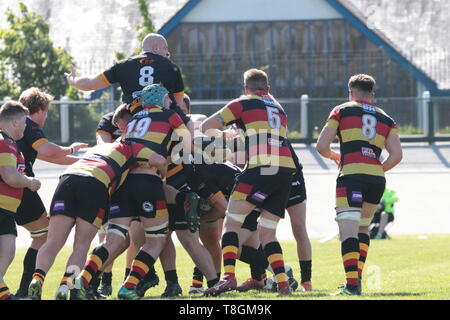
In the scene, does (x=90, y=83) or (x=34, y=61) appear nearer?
(x=90, y=83)

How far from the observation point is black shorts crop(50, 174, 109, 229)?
9.26 metres

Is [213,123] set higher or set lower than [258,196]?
higher

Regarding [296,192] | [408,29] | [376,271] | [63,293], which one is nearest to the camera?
[63,293]

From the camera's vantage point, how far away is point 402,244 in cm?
1772

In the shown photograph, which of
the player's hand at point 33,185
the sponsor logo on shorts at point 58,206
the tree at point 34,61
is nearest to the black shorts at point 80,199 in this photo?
the sponsor logo on shorts at point 58,206

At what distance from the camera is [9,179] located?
9359 millimetres

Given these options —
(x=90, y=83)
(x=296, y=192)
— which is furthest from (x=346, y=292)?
(x=90, y=83)

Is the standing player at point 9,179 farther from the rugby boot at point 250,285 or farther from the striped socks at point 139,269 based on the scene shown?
the rugby boot at point 250,285

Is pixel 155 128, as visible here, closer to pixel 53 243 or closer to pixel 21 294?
pixel 53 243

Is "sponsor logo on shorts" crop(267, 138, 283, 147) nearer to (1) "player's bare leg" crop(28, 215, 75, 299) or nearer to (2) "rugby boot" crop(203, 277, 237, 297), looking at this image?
(2) "rugby boot" crop(203, 277, 237, 297)

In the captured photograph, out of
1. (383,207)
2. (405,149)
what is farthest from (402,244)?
(405,149)

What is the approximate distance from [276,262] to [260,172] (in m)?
0.88

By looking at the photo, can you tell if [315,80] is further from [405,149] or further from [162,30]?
[405,149]

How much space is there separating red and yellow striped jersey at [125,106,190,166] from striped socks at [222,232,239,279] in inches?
38.1
